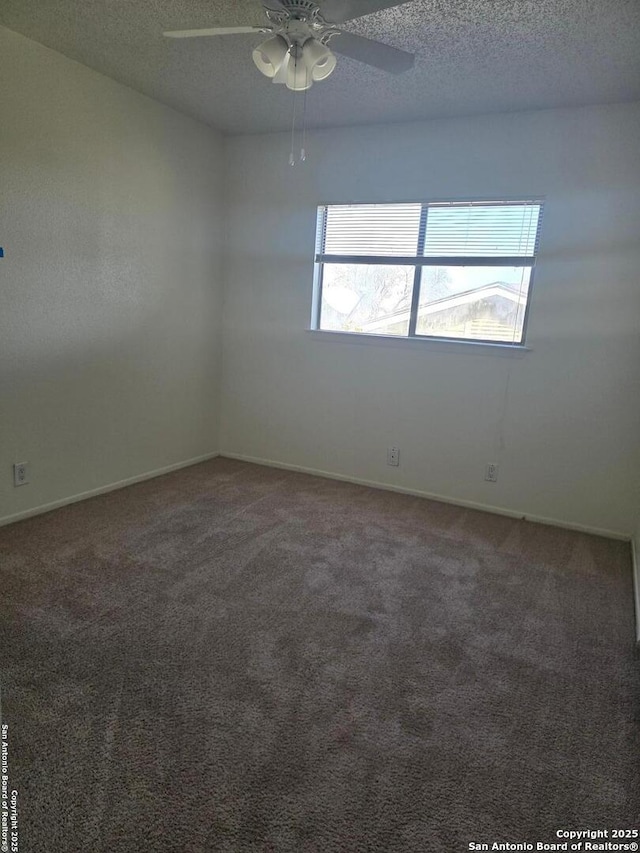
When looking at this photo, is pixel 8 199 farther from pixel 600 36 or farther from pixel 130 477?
pixel 600 36

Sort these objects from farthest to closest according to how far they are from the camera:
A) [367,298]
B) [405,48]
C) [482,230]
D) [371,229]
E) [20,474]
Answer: [367,298] → [371,229] → [482,230] → [20,474] → [405,48]

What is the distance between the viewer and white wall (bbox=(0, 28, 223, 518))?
2795mm

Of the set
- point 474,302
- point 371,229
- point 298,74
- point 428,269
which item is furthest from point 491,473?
point 298,74

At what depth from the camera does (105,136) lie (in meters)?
3.17

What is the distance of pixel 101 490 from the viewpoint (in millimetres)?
3543

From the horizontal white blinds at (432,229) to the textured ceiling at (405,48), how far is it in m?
0.59

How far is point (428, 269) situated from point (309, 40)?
2000 mm

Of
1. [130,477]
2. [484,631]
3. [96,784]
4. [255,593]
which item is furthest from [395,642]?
[130,477]

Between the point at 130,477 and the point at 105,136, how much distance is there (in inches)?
91.0

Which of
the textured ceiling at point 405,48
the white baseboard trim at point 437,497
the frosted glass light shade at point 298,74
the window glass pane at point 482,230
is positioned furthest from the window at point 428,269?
the frosted glass light shade at point 298,74

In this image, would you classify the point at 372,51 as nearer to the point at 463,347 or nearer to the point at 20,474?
the point at 463,347

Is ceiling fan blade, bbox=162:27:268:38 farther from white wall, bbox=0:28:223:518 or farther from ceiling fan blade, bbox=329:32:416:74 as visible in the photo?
white wall, bbox=0:28:223:518

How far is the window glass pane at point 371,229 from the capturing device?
3701 millimetres

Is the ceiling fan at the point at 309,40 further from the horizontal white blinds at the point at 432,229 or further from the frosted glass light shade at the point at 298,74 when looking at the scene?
the horizontal white blinds at the point at 432,229
